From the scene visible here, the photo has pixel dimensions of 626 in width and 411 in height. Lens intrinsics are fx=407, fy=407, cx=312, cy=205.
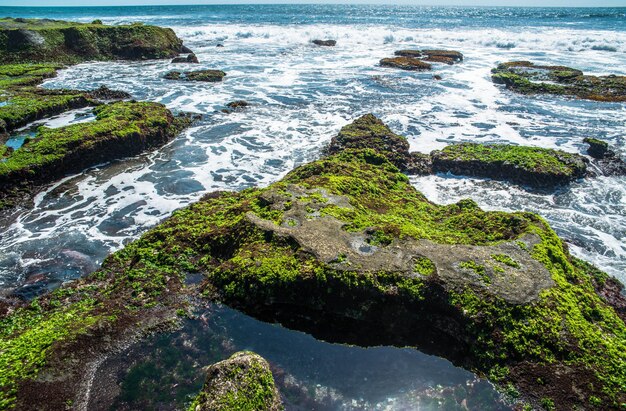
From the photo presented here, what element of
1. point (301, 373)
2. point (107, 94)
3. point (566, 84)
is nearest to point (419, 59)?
point (566, 84)

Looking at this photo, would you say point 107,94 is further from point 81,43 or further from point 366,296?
point 366,296

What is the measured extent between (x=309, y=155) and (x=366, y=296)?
1084 cm

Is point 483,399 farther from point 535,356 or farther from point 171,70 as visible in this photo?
point 171,70

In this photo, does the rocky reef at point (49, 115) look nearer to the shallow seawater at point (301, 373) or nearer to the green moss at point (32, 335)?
the green moss at point (32, 335)

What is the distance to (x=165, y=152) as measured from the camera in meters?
18.0

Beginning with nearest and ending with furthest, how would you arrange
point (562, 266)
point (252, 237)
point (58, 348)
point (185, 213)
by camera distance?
point (58, 348) < point (562, 266) < point (252, 237) < point (185, 213)

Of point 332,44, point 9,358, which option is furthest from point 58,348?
point 332,44

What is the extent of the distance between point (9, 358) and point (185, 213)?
5597mm

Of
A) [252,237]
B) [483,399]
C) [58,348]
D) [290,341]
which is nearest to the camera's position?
[483,399]

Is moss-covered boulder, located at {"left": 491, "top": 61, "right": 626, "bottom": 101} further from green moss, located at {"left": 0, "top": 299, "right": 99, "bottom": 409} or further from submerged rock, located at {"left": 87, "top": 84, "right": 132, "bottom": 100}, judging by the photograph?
green moss, located at {"left": 0, "top": 299, "right": 99, "bottom": 409}

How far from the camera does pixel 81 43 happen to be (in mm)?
38938

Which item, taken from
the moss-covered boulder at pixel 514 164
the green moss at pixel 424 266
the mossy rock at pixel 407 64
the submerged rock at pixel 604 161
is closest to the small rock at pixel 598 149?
the submerged rock at pixel 604 161

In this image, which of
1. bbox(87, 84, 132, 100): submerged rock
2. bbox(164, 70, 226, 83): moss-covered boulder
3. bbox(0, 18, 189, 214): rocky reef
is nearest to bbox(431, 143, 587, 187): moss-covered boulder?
bbox(0, 18, 189, 214): rocky reef

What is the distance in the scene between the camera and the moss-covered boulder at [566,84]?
2734 cm
